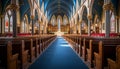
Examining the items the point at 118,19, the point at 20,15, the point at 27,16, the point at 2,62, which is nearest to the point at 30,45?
the point at 2,62

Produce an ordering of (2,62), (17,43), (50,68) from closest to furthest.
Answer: (2,62)
(17,43)
(50,68)

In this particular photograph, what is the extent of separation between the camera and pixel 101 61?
16.3 feet

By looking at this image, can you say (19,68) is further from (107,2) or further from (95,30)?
(95,30)

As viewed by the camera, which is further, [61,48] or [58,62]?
[61,48]

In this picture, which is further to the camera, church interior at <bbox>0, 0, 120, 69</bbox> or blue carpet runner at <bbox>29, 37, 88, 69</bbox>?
blue carpet runner at <bbox>29, 37, 88, 69</bbox>

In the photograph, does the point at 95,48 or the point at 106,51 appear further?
the point at 95,48

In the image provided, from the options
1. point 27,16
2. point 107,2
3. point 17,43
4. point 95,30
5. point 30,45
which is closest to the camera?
point 17,43

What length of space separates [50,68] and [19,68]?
1057mm

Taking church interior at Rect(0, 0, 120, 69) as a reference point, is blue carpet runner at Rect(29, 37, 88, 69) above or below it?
below

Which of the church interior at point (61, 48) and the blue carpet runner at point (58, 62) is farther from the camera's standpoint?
the blue carpet runner at point (58, 62)

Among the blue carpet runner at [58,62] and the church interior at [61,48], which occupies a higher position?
the church interior at [61,48]

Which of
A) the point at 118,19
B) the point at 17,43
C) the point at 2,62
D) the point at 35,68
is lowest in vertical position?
the point at 35,68

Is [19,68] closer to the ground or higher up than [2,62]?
closer to the ground

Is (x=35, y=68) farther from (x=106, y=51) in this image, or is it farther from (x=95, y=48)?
(x=106, y=51)
